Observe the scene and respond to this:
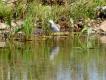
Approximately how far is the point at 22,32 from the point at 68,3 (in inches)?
130

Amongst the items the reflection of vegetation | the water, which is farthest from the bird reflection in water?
the reflection of vegetation

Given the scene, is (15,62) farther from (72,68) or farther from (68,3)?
(68,3)

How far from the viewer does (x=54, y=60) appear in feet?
27.6

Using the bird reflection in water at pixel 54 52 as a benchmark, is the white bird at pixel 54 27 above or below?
above

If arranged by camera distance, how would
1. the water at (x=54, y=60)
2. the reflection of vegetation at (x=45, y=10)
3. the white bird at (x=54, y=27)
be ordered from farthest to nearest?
the reflection of vegetation at (x=45, y=10) < the white bird at (x=54, y=27) < the water at (x=54, y=60)

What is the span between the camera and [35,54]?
9266mm

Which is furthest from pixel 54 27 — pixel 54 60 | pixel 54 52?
pixel 54 60

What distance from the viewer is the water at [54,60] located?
7.00m

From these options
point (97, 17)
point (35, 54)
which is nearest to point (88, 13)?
point (97, 17)

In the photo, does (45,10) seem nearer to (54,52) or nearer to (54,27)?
(54,27)

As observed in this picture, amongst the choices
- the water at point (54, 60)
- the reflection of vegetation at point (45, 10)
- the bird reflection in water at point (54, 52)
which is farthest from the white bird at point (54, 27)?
the bird reflection in water at point (54, 52)

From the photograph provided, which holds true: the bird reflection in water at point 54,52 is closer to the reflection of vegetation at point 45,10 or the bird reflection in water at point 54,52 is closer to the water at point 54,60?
the water at point 54,60

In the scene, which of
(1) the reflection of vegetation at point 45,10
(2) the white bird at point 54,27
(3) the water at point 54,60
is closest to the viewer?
(3) the water at point 54,60

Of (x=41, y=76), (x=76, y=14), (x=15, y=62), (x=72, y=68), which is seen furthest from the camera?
(x=76, y=14)
